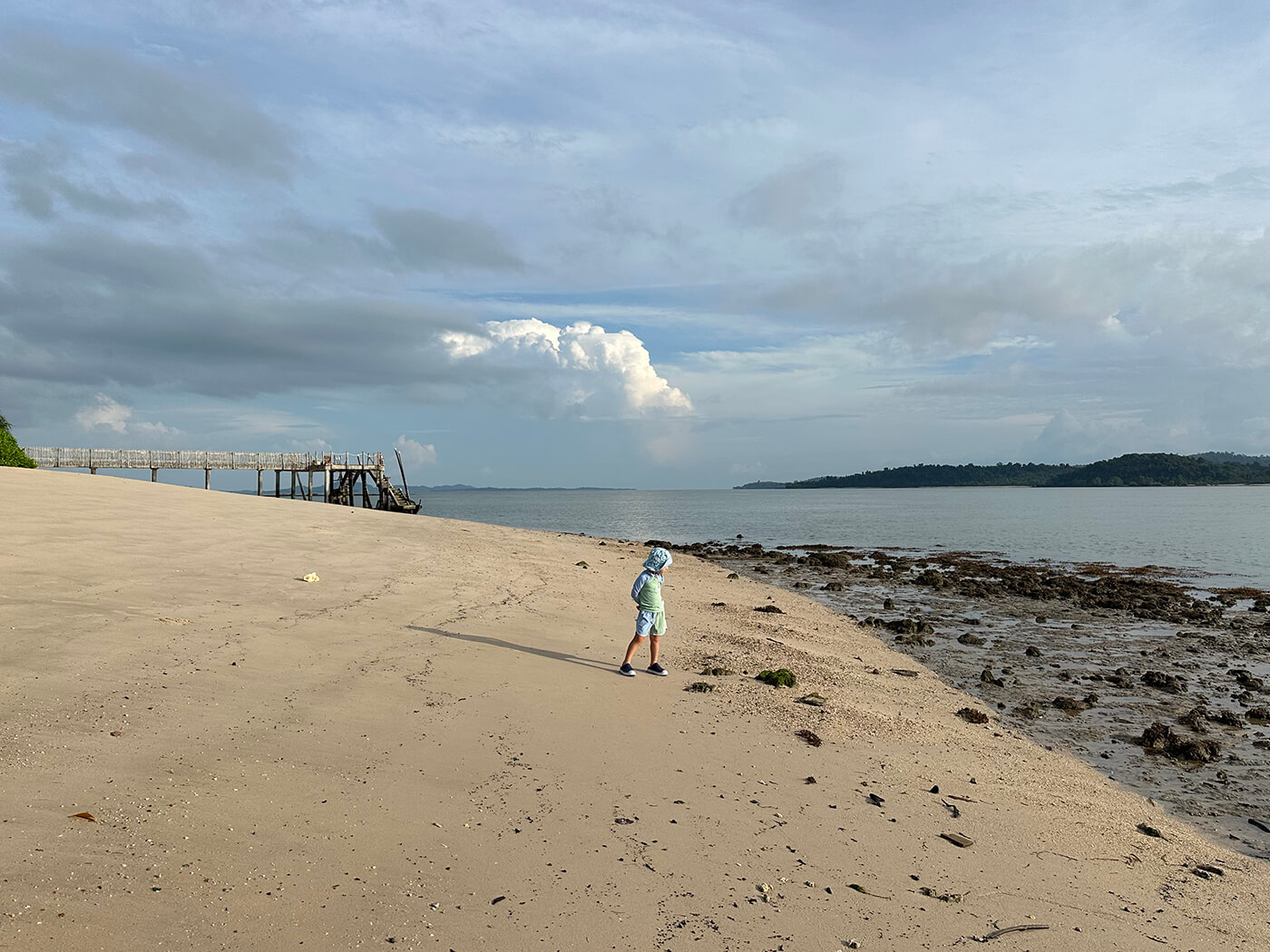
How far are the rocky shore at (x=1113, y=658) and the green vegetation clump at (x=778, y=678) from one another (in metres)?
3.57

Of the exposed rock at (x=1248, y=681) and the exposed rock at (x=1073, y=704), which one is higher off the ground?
the exposed rock at (x=1073, y=704)

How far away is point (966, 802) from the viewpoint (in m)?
7.05

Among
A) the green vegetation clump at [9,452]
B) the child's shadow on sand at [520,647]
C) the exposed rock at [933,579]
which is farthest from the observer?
the green vegetation clump at [9,452]

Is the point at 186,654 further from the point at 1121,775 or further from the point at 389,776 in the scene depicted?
the point at 1121,775

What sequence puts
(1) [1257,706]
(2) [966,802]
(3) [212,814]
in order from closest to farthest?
1. (3) [212,814]
2. (2) [966,802]
3. (1) [1257,706]

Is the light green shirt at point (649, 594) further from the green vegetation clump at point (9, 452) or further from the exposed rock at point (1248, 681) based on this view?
the green vegetation clump at point (9, 452)

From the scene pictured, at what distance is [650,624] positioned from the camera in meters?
10.5

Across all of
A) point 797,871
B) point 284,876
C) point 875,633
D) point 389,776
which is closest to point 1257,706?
point 875,633

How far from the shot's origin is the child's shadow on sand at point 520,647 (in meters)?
10.7

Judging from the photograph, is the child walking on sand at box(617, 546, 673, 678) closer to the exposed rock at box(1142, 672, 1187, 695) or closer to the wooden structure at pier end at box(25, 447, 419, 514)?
the exposed rock at box(1142, 672, 1187, 695)

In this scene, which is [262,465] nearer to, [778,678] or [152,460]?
[152,460]

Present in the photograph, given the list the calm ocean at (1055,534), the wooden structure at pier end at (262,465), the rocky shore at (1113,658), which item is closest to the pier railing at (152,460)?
the wooden structure at pier end at (262,465)

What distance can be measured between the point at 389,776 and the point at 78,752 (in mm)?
2303

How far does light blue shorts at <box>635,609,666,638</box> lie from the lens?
34.2ft
